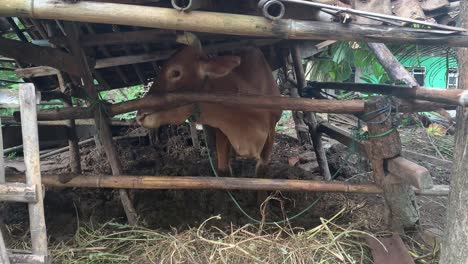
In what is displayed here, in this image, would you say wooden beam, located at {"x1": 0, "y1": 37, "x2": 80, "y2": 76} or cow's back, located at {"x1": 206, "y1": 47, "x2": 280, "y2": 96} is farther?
cow's back, located at {"x1": 206, "y1": 47, "x2": 280, "y2": 96}

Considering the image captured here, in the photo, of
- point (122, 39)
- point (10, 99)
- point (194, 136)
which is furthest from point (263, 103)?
point (194, 136)

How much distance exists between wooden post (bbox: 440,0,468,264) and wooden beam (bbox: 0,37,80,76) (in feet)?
10.3

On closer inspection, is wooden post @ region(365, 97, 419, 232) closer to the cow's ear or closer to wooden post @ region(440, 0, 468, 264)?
wooden post @ region(440, 0, 468, 264)

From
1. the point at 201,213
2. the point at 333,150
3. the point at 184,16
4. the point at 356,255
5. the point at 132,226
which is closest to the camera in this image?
the point at 184,16

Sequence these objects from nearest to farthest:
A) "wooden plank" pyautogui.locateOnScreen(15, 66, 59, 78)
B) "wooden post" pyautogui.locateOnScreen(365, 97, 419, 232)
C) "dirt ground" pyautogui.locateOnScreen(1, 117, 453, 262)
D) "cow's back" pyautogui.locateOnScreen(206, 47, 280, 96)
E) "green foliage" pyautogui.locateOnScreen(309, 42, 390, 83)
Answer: "wooden post" pyautogui.locateOnScreen(365, 97, 419, 232), "dirt ground" pyautogui.locateOnScreen(1, 117, 453, 262), "cow's back" pyautogui.locateOnScreen(206, 47, 280, 96), "wooden plank" pyautogui.locateOnScreen(15, 66, 59, 78), "green foliage" pyautogui.locateOnScreen(309, 42, 390, 83)

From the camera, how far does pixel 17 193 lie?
2.41 metres

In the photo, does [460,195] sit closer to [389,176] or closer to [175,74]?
[389,176]

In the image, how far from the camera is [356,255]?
3361 mm

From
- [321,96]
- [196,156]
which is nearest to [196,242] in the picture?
[321,96]

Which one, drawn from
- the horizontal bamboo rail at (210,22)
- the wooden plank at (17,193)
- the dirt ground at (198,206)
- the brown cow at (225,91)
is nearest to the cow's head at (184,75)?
the brown cow at (225,91)

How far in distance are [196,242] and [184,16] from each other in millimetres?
1966

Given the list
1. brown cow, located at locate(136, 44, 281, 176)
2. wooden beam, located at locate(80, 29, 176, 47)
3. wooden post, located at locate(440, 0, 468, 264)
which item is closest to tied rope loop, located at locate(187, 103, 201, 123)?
brown cow, located at locate(136, 44, 281, 176)

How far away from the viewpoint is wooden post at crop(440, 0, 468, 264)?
264cm

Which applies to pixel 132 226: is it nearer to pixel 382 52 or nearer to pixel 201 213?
pixel 201 213
